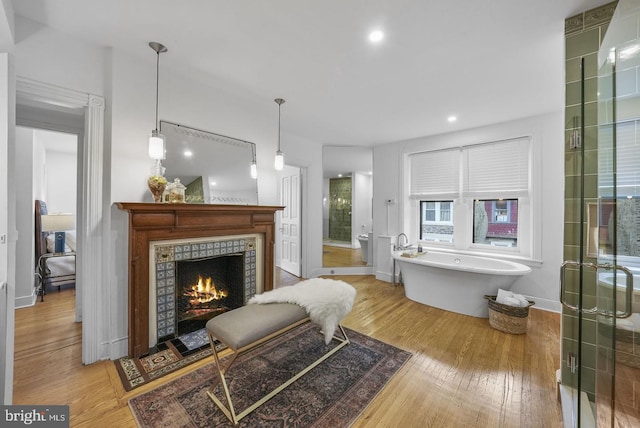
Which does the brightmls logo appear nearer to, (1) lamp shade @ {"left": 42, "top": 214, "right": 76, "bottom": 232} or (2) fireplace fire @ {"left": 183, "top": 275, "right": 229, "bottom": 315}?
(2) fireplace fire @ {"left": 183, "top": 275, "right": 229, "bottom": 315}

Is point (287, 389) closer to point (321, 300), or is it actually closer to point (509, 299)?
point (321, 300)

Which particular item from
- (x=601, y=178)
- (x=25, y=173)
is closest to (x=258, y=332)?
(x=601, y=178)

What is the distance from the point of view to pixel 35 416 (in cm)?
138

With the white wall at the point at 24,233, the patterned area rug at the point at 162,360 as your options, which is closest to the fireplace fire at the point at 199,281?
the patterned area rug at the point at 162,360

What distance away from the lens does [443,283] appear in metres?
3.26

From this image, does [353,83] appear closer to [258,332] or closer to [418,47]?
[418,47]

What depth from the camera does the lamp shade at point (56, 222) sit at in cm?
359

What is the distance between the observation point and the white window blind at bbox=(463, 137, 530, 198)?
3584 millimetres

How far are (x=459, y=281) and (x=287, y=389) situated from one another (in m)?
2.47

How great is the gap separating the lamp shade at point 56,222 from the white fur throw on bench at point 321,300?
12.0ft

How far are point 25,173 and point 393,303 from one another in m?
5.18

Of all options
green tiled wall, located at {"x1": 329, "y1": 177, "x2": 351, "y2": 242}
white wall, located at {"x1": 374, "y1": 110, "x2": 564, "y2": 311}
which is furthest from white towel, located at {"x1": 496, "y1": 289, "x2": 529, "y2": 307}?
green tiled wall, located at {"x1": 329, "y1": 177, "x2": 351, "y2": 242}

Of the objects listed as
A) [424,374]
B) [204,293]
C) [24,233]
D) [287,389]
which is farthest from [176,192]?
[424,374]

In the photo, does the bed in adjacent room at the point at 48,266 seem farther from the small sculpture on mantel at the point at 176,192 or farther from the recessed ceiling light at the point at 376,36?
the recessed ceiling light at the point at 376,36
